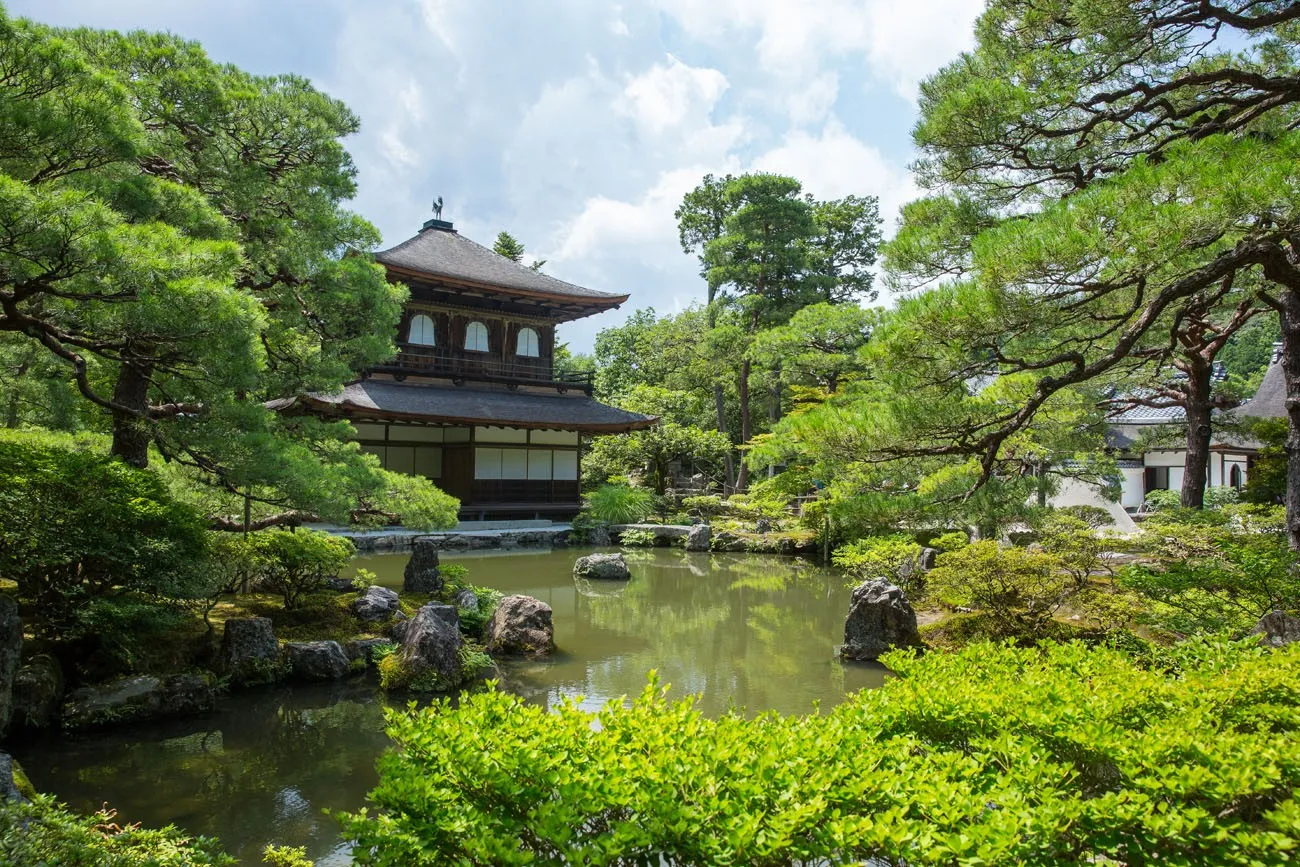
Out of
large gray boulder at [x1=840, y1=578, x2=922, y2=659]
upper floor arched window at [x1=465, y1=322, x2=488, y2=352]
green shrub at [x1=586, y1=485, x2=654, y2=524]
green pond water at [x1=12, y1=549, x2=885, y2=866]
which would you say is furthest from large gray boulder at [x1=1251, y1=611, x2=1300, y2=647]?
upper floor arched window at [x1=465, y1=322, x2=488, y2=352]

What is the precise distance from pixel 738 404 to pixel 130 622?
2551 centimetres

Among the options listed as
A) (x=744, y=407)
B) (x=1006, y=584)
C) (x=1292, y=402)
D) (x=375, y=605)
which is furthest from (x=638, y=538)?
(x=1292, y=402)

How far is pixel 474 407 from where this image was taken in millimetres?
17688

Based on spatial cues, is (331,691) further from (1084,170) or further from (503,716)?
(1084,170)

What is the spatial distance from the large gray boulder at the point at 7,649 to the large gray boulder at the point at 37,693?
0.95ft

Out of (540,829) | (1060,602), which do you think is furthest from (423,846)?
(1060,602)

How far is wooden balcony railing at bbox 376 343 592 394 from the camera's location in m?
18.4

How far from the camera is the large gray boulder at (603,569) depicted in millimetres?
13148

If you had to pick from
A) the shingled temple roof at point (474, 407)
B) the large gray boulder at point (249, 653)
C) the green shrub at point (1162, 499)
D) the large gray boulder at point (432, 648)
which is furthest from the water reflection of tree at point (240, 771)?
the green shrub at point (1162, 499)

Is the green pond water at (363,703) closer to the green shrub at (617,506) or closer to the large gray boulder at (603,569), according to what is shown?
the large gray boulder at (603,569)

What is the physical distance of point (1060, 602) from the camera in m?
7.05

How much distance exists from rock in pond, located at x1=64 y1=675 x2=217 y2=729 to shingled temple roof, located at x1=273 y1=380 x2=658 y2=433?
8.58 m

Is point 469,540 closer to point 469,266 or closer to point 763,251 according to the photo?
point 469,266

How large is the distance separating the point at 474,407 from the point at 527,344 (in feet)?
11.5
